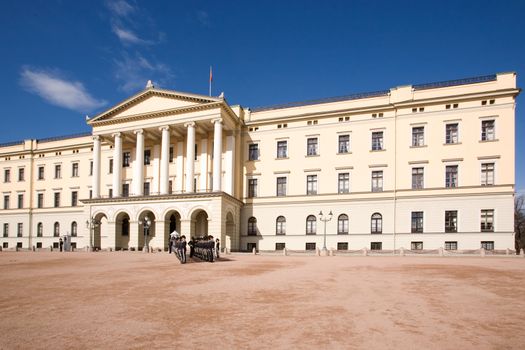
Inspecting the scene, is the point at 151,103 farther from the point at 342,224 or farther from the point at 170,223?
the point at 342,224

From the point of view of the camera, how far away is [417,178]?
35.7m

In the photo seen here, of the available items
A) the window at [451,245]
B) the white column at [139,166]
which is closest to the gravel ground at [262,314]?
the window at [451,245]

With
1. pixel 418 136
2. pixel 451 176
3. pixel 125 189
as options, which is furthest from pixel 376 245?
pixel 125 189

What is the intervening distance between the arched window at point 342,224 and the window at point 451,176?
34.0ft

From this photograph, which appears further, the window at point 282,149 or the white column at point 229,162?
the window at point 282,149

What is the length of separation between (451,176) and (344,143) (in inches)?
434

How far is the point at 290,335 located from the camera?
6457 mm

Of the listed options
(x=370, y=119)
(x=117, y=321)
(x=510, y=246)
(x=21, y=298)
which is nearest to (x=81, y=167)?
(x=370, y=119)

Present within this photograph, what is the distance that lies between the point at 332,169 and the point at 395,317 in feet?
104

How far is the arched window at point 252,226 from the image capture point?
133 ft

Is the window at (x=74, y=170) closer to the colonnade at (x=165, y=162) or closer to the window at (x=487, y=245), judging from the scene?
the colonnade at (x=165, y=162)

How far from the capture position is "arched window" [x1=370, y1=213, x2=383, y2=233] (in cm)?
3606

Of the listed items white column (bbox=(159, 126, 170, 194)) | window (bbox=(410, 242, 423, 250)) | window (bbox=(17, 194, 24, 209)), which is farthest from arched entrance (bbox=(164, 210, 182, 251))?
window (bbox=(17, 194, 24, 209))

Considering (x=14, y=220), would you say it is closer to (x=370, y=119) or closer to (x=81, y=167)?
(x=81, y=167)
